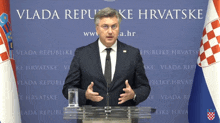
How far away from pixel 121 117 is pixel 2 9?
2.28 metres

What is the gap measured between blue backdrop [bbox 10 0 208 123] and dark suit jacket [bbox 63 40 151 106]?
128cm

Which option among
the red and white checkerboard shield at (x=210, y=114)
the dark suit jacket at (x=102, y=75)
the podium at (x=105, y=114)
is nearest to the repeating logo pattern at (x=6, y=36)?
the dark suit jacket at (x=102, y=75)

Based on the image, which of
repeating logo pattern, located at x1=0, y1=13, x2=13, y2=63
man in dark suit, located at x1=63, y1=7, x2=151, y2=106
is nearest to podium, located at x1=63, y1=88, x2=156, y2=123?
man in dark suit, located at x1=63, y1=7, x2=151, y2=106

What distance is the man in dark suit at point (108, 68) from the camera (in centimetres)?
282

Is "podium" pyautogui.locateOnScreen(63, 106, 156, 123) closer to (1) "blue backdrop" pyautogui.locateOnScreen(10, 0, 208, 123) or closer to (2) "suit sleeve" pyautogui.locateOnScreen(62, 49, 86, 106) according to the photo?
(2) "suit sleeve" pyautogui.locateOnScreen(62, 49, 86, 106)

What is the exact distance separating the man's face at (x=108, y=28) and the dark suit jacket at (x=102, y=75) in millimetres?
193

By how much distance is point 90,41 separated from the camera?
A: 4293 mm

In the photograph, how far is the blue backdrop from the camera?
14.0 feet

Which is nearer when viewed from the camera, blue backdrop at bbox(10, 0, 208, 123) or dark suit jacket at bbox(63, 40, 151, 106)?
dark suit jacket at bbox(63, 40, 151, 106)

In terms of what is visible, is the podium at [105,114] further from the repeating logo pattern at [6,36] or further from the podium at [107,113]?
the repeating logo pattern at [6,36]

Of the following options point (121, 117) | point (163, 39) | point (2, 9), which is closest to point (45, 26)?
point (2, 9)

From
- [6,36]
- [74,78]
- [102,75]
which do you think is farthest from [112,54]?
[6,36]

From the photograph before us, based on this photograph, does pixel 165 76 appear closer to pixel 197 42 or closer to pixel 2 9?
pixel 197 42

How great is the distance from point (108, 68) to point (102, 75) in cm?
10
